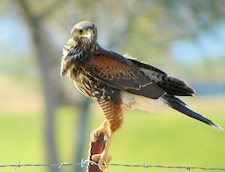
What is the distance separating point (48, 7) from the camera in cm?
1390

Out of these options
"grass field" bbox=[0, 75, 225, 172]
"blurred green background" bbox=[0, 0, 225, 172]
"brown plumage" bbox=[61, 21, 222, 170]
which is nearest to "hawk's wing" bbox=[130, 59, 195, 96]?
"brown plumage" bbox=[61, 21, 222, 170]

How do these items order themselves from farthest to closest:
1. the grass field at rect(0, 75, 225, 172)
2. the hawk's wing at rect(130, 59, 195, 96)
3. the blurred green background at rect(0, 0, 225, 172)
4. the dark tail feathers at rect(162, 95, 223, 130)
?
the grass field at rect(0, 75, 225, 172), the blurred green background at rect(0, 0, 225, 172), the hawk's wing at rect(130, 59, 195, 96), the dark tail feathers at rect(162, 95, 223, 130)

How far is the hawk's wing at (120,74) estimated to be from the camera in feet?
20.5

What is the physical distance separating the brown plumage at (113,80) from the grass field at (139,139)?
6847 millimetres

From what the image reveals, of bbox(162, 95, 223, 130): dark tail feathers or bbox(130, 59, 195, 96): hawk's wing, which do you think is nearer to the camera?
bbox(162, 95, 223, 130): dark tail feathers

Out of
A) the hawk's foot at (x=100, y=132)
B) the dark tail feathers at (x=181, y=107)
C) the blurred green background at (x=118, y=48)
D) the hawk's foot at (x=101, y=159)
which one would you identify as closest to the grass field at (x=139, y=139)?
the blurred green background at (x=118, y=48)

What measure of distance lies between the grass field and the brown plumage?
22.5 ft

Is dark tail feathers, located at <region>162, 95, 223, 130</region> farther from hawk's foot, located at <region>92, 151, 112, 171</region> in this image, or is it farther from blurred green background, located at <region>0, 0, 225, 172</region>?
blurred green background, located at <region>0, 0, 225, 172</region>

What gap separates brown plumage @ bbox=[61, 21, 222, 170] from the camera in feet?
20.2

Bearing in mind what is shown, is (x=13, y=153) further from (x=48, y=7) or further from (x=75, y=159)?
(x=48, y=7)

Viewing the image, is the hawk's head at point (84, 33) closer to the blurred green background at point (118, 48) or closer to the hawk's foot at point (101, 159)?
the hawk's foot at point (101, 159)

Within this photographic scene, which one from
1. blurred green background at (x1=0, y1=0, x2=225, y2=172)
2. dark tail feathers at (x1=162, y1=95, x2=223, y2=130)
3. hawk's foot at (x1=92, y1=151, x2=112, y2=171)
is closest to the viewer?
hawk's foot at (x1=92, y1=151, x2=112, y2=171)

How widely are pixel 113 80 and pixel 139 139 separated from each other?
48.0 ft

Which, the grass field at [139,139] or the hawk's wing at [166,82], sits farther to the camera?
the grass field at [139,139]
